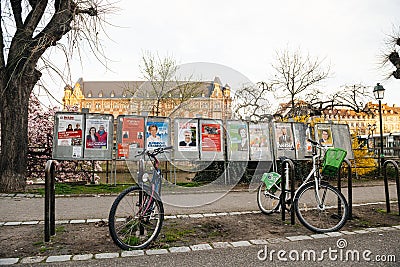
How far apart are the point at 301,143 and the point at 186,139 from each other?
3.68m

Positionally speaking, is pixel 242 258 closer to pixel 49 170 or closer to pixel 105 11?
pixel 49 170

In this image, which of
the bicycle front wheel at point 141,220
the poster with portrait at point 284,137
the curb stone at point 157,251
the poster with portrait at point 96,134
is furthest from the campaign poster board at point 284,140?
the bicycle front wheel at point 141,220

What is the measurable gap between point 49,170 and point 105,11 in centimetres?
545

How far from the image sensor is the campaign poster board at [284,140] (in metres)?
10.4

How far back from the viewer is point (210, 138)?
9914 millimetres

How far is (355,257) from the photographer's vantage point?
3.63m

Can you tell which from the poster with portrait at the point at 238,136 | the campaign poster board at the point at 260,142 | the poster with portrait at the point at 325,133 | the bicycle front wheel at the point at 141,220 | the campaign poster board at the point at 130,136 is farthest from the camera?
the poster with portrait at the point at 325,133

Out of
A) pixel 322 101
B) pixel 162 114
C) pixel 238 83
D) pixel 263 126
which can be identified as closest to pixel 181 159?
pixel 162 114

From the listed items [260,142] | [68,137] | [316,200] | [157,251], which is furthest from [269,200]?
[68,137]

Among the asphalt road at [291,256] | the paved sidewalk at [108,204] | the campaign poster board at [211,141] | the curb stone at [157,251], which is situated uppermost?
the campaign poster board at [211,141]

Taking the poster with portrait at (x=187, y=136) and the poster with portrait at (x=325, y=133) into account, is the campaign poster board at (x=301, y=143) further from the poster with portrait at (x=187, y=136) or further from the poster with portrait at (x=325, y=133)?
the poster with portrait at (x=187, y=136)

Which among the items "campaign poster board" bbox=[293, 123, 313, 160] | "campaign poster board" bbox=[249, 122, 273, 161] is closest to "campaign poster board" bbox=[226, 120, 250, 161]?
"campaign poster board" bbox=[249, 122, 273, 161]

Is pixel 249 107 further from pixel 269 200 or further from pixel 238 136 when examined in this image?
pixel 269 200

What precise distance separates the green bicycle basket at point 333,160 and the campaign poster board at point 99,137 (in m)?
5.90
